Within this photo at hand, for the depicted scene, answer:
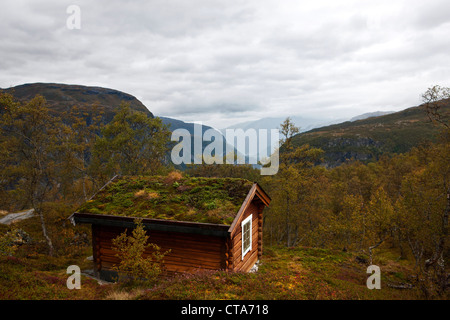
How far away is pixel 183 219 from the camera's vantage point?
11172 mm

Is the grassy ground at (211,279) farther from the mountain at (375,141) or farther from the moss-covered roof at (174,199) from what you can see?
the mountain at (375,141)

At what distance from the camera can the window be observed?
13.3 m

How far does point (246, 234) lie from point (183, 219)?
180 inches

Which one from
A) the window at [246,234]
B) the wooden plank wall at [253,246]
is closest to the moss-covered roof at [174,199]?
the wooden plank wall at [253,246]

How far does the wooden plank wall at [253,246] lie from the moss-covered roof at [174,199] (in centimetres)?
129

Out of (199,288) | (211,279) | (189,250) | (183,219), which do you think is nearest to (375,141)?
(189,250)

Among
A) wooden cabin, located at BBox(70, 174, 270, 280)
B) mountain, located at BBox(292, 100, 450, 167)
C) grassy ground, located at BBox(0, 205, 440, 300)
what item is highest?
mountain, located at BBox(292, 100, 450, 167)

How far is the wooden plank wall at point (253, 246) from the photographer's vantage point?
1167cm

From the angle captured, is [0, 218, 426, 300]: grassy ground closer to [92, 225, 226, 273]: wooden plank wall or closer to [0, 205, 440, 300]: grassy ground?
[0, 205, 440, 300]: grassy ground

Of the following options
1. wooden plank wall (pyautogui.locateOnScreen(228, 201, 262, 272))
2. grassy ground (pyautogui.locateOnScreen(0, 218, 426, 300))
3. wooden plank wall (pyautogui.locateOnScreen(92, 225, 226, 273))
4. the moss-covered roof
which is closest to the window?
wooden plank wall (pyautogui.locateOnScreen(228, 201, 262, 272))

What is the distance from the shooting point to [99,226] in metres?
13.2

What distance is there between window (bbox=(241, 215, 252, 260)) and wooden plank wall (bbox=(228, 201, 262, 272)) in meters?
0.29
